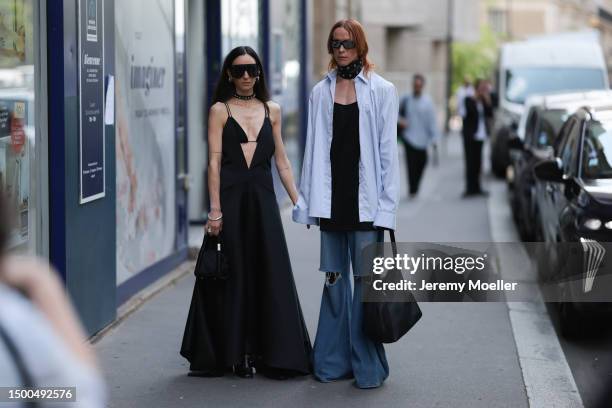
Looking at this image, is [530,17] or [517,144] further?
[530,17]

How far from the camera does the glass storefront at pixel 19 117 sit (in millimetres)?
6465

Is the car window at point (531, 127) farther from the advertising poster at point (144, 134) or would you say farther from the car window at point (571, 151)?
the advertising poster at point (144, 134)

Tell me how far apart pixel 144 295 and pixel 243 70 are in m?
3.17

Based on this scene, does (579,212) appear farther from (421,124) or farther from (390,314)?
(421,124)

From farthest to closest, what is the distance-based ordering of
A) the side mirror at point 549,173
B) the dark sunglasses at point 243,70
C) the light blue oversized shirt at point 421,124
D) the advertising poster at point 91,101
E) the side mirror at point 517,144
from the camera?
the light blue oversized shirt at point 421,124
the side mirror at point 517,144
the side mirror at point 549,173
the advertising poster at point 91,101
the dark sunglasses at point 243,70

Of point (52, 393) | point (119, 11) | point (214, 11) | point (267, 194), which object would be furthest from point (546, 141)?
point (52, 393)

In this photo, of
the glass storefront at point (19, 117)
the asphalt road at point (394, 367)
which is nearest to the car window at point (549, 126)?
the asphalt road at point (394, 367)

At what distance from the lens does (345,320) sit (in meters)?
6.62

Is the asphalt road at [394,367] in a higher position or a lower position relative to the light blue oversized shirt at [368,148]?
lower

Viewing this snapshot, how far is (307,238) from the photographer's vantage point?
1345 centimetres

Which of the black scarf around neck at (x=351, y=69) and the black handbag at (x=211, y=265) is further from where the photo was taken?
the black handbag at (x=211, y=265)

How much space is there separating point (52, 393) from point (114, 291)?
5554 millimetres

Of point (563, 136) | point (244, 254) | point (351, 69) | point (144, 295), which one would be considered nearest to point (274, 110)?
point (351, 69)

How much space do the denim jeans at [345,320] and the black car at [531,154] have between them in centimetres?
543
